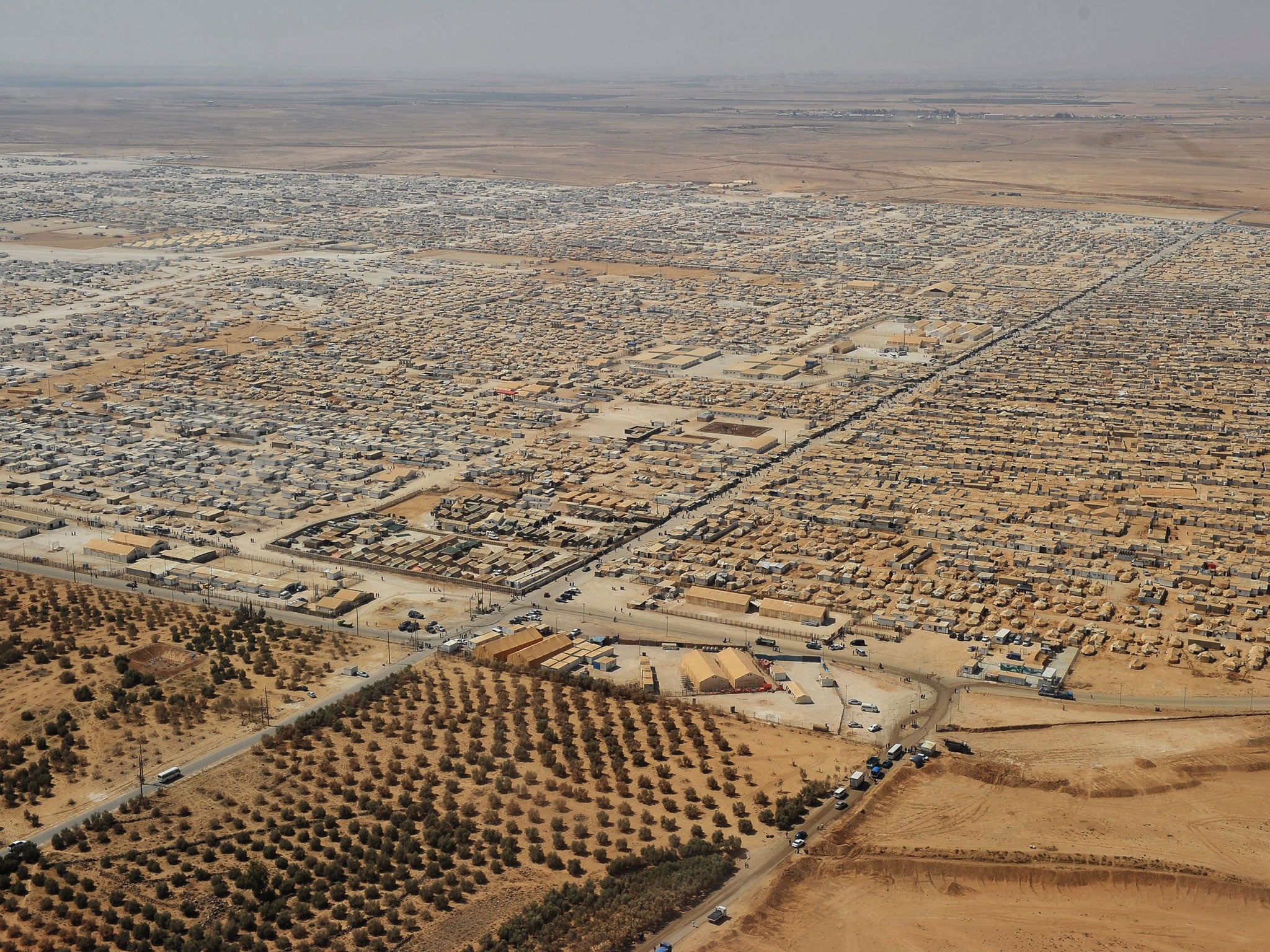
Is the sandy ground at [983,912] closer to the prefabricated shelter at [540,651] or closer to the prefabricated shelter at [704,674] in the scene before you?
the prefabricated shelter at [704,674]

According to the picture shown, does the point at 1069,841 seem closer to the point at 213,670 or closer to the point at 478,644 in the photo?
the point at 478,644

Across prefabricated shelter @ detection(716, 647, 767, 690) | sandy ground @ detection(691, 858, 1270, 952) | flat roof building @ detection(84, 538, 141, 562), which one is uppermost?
flat roof building @ detection(84, 538, 141, 562)

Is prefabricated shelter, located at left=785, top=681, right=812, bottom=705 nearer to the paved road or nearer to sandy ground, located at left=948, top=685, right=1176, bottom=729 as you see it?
sandy ground, located at left=948, top=685, right=1176, bottom=729

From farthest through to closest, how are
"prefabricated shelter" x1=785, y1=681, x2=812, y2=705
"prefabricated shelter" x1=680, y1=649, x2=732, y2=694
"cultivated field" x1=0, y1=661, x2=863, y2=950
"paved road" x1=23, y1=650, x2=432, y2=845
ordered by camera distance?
"prefabricated shelter" x1=680, y1=649, x2=732, y2=694
"prefabricated shelter" x1=785, y1=681, x2=812, y2=705
"paved road" x1=23, y1=650, x2=432, y2=845
"cultivated field" x1=0, y1=661, x2=863, y2=950

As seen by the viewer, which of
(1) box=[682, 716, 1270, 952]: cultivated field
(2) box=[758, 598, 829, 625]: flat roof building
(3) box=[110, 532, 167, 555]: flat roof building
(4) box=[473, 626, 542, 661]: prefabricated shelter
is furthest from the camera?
(3) box=[110, 532, 167, 555]: flat roof building

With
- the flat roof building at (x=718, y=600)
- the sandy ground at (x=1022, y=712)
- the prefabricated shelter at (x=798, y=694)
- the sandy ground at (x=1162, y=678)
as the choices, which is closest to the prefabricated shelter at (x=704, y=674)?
the prefabricated shelter at (x=798, y=694)

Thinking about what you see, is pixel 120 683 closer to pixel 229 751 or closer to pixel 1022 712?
pixel 229 751

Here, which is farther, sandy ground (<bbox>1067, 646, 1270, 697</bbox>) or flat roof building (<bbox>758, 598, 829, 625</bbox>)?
flat roof building (<bbox>758, 598, 829, 625</bbox>)

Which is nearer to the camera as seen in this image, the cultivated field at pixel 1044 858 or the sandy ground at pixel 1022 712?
the cultivated field at pixel 1044 858

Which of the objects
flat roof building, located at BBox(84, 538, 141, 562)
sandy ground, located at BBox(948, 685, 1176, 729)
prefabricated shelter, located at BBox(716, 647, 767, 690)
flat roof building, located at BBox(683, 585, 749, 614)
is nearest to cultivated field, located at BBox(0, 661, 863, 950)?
prefabricated shelter, located at BBox(716, 647, 767, 690)
